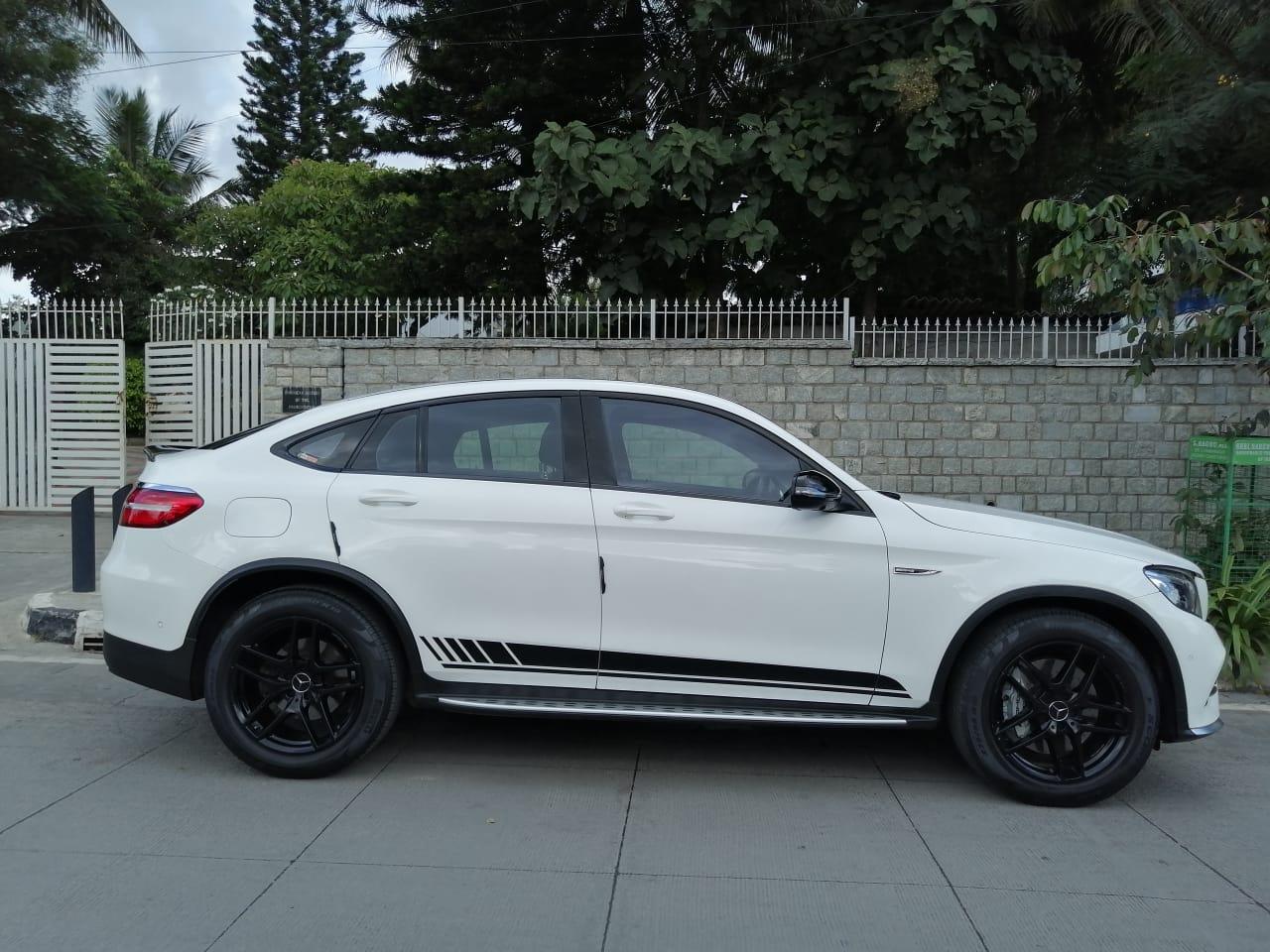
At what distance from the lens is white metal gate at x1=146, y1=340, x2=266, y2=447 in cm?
1252

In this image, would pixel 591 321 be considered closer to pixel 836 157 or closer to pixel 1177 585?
pixel 836 157

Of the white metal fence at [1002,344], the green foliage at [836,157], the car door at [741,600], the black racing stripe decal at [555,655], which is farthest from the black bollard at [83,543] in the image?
the white metal fence at [1002,344]

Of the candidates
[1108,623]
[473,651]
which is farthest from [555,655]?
[1108,623]

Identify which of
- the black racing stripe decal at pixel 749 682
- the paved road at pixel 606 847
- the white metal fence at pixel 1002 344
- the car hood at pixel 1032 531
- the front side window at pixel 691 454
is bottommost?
the paved road at pixel 606 847

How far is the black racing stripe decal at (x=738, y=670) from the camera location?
4.58 meters

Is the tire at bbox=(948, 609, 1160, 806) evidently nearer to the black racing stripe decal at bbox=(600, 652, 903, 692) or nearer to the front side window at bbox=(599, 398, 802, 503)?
the black racing stripe decal at bbox=(600, 652, 903, 692)

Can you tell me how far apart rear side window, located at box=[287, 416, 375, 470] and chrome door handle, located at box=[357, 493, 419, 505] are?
22 cm

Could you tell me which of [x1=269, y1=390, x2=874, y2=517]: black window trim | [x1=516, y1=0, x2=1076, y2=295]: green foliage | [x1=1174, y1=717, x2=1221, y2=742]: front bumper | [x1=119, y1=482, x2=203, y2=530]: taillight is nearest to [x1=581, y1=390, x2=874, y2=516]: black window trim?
[x1=269, y1=390, x2=874, y2=517]: black window trim

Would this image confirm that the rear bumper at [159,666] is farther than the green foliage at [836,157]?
No

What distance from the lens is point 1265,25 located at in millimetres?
12234

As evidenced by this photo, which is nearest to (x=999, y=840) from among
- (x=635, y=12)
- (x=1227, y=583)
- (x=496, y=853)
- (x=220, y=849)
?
(x=496, y=853)

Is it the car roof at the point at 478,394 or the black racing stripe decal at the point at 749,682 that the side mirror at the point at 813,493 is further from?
the black racing stripe decal at the point at 749,682

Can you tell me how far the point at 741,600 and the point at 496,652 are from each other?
1057 millimetres

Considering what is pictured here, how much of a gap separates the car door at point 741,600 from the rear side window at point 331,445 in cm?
117
